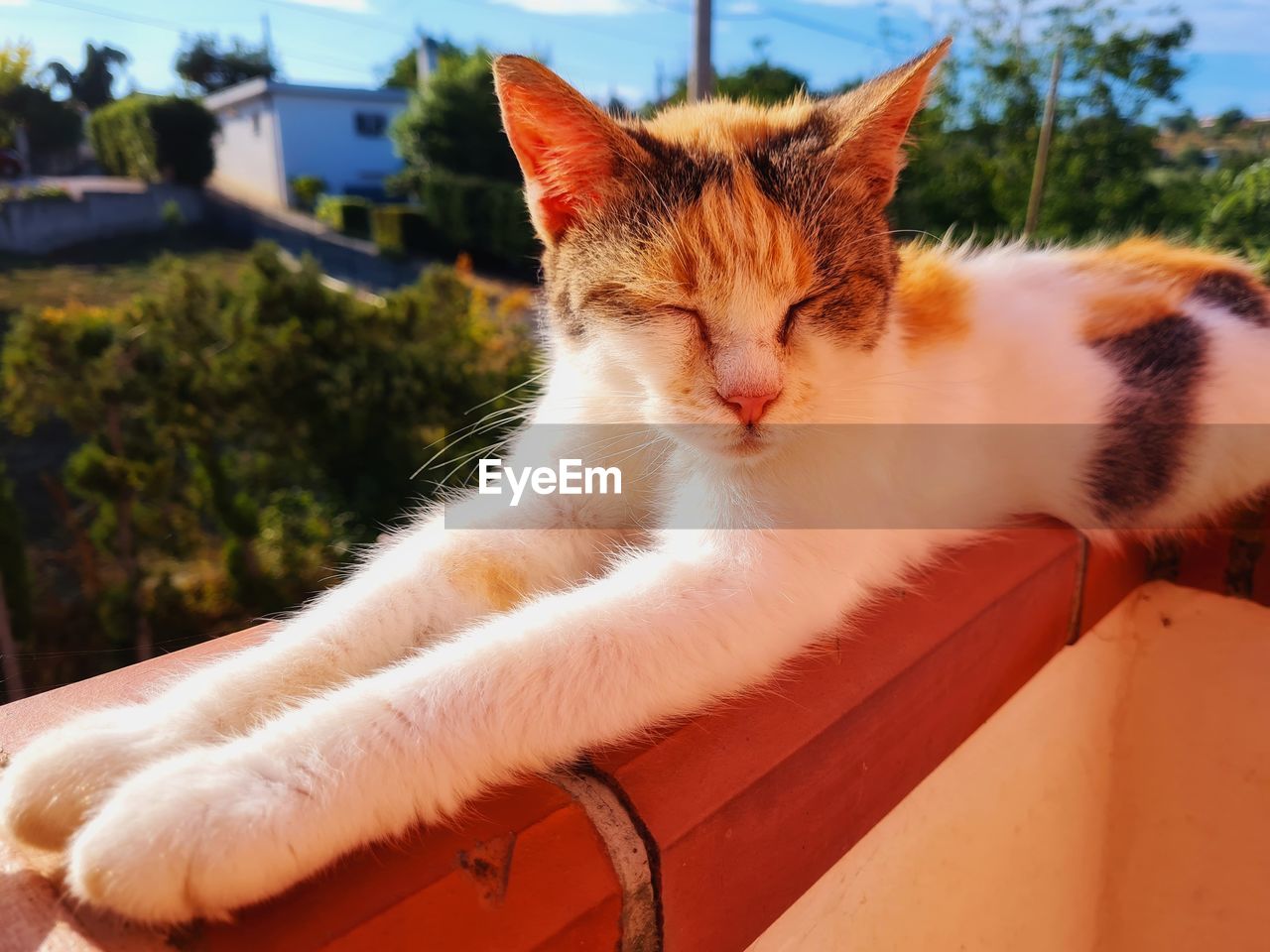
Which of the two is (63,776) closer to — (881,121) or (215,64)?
(881,121)

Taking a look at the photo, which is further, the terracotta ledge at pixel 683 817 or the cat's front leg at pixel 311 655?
the cat's front leg at pixel 311 655

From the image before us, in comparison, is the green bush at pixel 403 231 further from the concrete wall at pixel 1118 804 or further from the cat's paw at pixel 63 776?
the cat's paw at pixel 63 776

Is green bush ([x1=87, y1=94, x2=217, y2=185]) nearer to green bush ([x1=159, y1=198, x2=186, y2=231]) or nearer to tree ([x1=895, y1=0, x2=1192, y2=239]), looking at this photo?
green bush ([x1=159, y1=198, x2=186, y2=231])

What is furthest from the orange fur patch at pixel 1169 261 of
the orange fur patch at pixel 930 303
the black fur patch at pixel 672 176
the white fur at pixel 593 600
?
the black fur patch at pixel 672 176

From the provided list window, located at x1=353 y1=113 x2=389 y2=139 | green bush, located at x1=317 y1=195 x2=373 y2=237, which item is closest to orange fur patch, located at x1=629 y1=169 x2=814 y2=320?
green bush, located at x1=317 y1=195 x2=373 y2=237

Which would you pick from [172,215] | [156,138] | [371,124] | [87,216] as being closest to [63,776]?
[87,216]

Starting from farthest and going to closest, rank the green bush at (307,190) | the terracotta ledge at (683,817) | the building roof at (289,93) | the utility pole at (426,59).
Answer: the utility pole at (426,59) → the green bush at (307,190) → the building roof at (289,93) → the terracotta ledge at (683,817)
